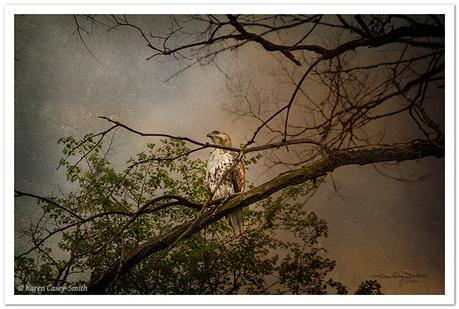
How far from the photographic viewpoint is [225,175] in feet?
10.1

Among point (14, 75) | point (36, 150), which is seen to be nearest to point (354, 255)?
point (36, 150)

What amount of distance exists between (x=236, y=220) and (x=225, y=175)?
212mm

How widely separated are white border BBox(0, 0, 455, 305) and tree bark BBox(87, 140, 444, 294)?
108 mm

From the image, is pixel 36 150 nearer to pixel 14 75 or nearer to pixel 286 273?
pixel 14 75

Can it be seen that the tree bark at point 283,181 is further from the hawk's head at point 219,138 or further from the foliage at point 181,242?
the hawk's head at point 219,138

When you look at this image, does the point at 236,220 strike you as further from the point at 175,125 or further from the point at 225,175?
the point at 175,125

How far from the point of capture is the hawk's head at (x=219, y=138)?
3080mm

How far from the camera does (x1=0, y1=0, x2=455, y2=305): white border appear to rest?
305 cm
